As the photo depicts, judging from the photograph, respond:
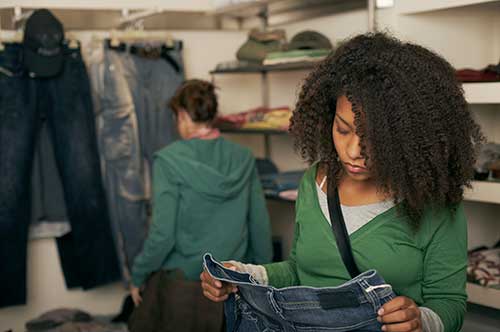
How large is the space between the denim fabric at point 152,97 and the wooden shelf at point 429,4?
4.55 feet

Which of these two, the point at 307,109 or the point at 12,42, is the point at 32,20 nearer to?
the point at 12,42

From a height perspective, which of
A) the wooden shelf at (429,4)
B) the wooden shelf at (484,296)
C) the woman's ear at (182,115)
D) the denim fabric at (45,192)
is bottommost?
the wooden shelf at (484,296)

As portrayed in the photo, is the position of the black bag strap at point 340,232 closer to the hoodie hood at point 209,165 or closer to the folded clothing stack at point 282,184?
the hoodie hood at point 209,165

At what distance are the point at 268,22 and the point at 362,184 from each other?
2.63 meters

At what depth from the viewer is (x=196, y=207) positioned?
2766 millimetres

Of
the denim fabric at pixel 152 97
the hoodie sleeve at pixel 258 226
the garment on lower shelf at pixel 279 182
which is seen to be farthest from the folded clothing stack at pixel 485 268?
the denim fabric at pixel 152 97

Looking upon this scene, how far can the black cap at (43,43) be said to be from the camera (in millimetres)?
3279

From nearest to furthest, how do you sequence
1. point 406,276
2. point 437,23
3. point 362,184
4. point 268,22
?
point 406,276, point 362,184, point 437,23, point 268,22

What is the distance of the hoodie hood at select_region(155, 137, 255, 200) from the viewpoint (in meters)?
2.74

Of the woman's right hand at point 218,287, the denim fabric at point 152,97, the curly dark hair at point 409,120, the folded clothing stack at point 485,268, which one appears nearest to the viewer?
the curly dark hair at point 409,120

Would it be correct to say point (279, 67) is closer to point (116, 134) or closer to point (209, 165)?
point (209, 165)

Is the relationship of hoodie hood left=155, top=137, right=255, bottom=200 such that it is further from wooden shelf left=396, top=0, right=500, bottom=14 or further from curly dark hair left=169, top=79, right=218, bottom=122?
wooden shelf left=396, top=0, right=500, bottom=14

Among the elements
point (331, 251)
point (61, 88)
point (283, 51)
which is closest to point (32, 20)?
point (61, 88)

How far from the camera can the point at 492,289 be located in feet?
8.20
